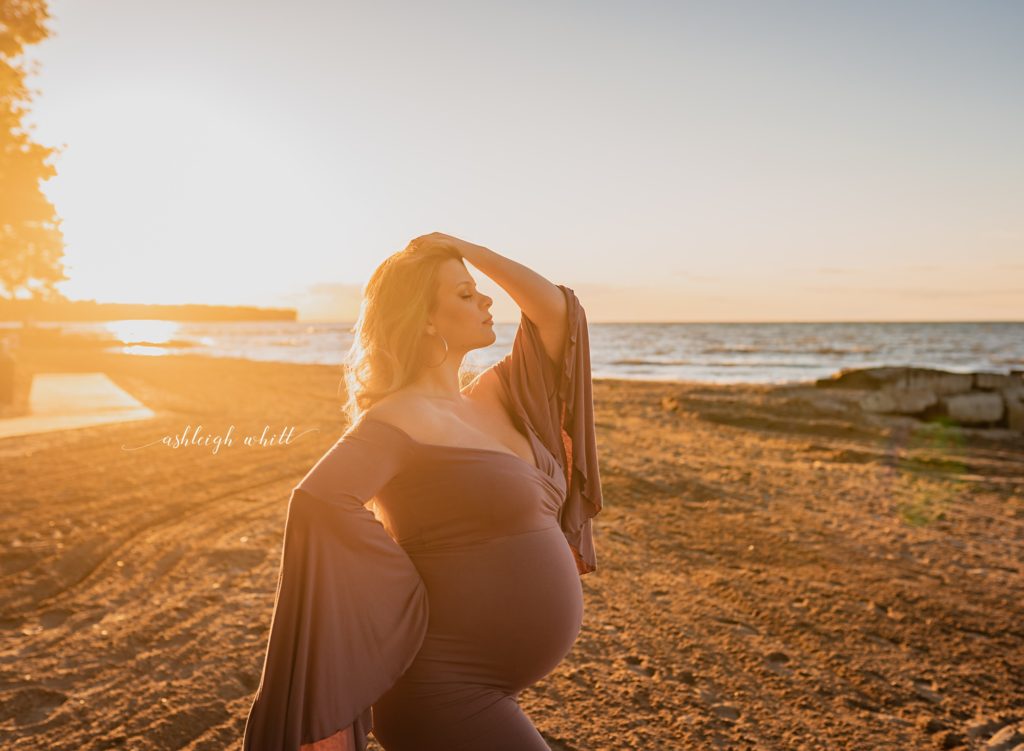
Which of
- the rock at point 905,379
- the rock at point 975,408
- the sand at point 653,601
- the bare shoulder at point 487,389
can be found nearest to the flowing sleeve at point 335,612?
the bare shoulder at point 487,389

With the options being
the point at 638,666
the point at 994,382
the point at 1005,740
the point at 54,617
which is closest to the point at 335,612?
the point at 638,666

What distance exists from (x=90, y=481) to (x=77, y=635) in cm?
402

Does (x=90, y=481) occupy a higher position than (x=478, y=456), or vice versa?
(x=478, y=456)

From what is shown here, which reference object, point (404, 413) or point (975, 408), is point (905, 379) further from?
point (404, 413)

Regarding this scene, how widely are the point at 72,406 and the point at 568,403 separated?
14082 mm

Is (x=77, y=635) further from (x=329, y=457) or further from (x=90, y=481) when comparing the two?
(x=90, y=481)

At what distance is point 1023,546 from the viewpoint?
6582 mm

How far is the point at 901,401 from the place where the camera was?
15.9 m

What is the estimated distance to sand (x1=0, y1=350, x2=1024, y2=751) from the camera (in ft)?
11.8

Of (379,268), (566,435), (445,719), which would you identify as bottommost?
(445,719)

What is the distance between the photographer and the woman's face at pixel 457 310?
7.61 ft

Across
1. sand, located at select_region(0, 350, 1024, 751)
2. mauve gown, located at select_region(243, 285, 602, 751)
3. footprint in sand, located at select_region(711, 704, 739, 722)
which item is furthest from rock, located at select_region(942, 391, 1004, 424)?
mauve gown, located at select_region(243, 285, 602, 751)

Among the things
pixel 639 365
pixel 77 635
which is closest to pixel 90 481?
pixel 77 635

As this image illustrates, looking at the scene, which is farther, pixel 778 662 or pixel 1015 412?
pixel 1015 412
